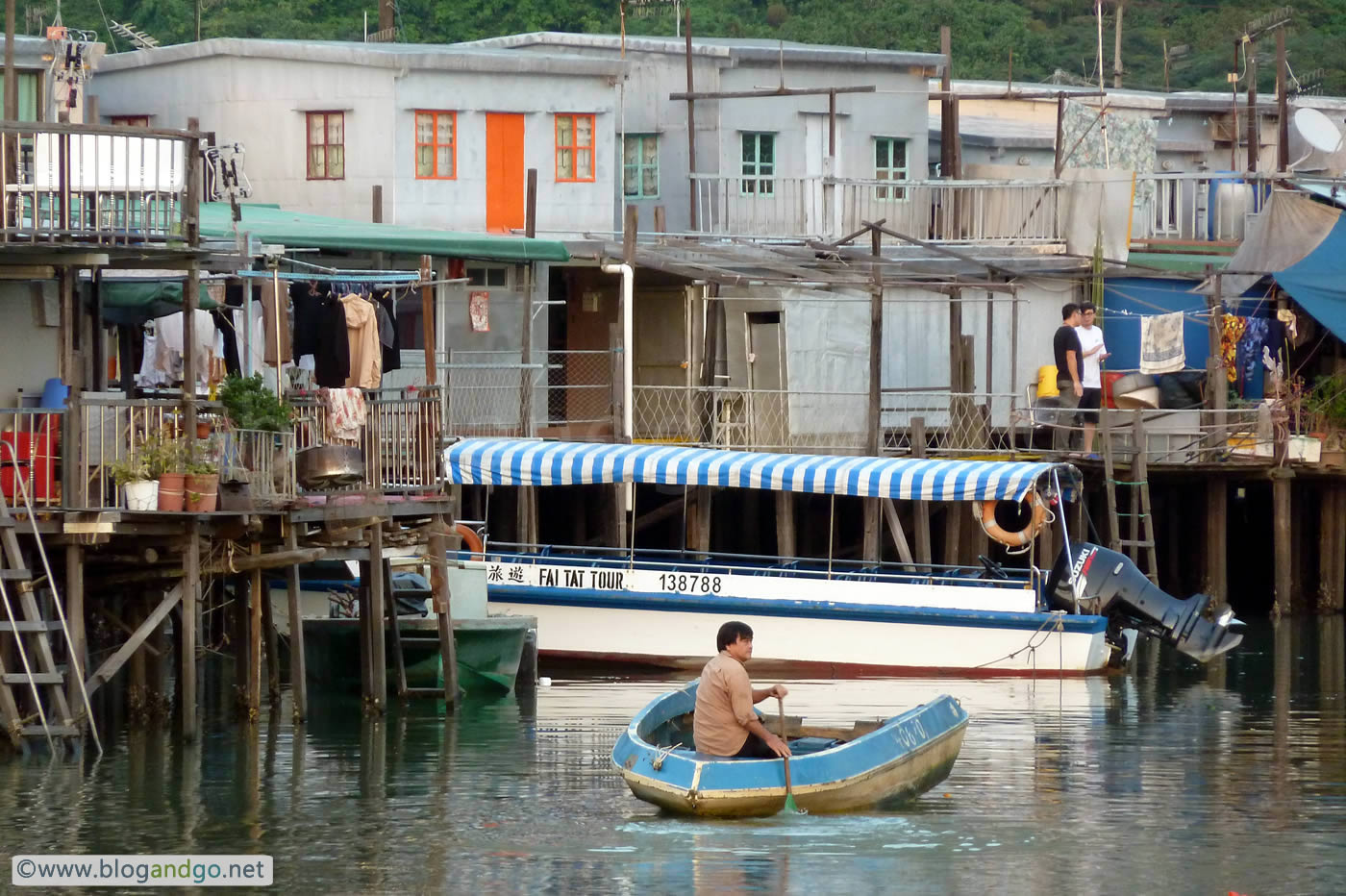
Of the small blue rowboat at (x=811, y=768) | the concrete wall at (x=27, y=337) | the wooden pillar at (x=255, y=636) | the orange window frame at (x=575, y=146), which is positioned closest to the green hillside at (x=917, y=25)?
the orange window frame at (x=575, y=146)

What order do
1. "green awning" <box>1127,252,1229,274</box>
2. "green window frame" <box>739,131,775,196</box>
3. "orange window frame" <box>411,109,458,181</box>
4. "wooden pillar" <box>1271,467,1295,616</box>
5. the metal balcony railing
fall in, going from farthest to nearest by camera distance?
"green window frame" <box>739,131,775,196</box> < "green awning" <box>1127,252,1229,274</box> < "orange window frame" <box>411,109,458,181</box> < "wooden pillar" <box>1271,467,1295,616</box> < the metal balcony railing

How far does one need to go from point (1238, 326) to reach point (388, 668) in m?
16.4

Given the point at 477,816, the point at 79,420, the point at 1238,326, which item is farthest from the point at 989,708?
the point at 1238,326

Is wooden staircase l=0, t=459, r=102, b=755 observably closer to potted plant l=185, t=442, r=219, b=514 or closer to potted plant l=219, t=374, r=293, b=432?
potted plant l=185, t=442, r=219, b=514

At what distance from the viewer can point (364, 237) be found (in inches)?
1103

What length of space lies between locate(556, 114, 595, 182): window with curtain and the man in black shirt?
8364 mm

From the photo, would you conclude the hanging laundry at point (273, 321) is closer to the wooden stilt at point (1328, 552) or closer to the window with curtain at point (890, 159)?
the wooden stilt at point (1328, 552)

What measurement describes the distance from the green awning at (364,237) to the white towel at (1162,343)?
914 cm

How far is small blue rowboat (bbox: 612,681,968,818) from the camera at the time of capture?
1616 centimetres

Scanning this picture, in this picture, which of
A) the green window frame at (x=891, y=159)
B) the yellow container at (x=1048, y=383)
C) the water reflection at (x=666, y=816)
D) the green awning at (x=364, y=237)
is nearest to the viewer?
the water reflection at (x=666, y=816)

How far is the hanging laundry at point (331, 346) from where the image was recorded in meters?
23.9

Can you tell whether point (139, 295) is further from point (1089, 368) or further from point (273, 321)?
point (1089, 368)

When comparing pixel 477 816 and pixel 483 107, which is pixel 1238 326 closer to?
pixel 483 107

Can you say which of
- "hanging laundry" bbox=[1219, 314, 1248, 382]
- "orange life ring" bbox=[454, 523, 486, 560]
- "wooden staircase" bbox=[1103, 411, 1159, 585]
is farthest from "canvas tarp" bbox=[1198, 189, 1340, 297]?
"orange life ring" bbox=[454, 523, 486, 560]
